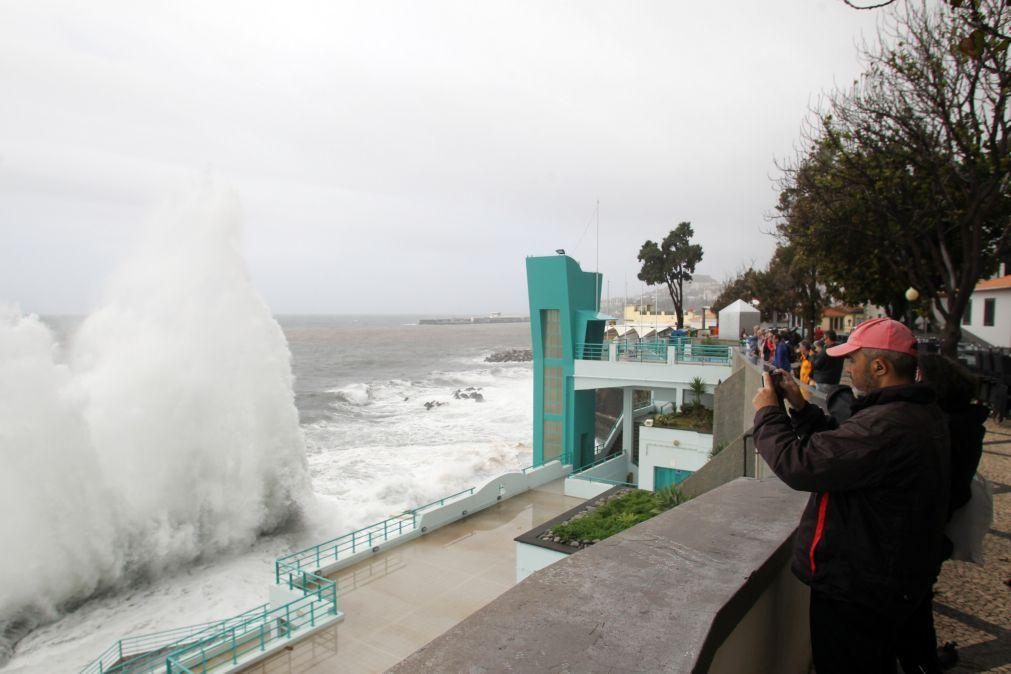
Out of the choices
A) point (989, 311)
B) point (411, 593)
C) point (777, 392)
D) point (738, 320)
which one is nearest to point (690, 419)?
point (411, 593)

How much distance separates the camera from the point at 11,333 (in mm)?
16141

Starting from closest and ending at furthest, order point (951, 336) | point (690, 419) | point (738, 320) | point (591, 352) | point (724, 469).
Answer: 1. point (951, 336)
2. point (724, 469)
3. point (690, 419)
4. point (591, 352)
5. point (738, 320)

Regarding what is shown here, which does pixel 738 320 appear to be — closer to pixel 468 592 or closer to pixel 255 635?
pixel 468 592

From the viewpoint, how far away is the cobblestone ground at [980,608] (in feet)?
10.2

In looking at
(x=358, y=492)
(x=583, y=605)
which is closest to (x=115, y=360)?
(x=358, y=492)

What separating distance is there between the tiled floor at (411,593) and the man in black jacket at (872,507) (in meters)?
7.86

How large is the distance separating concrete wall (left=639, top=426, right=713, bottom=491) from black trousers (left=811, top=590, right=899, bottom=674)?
15.7 m

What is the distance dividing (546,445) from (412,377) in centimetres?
4903

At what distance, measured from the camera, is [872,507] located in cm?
183

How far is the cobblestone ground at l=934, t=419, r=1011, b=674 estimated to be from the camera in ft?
10.2

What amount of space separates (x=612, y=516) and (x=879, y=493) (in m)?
11.3

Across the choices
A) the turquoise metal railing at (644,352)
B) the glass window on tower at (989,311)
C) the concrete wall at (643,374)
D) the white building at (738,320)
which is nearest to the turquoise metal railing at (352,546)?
the concrete wall at (643,374)

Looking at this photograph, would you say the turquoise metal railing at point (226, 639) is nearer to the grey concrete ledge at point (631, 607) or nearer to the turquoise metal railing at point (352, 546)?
the turquoise metal railing at point (352, 546)

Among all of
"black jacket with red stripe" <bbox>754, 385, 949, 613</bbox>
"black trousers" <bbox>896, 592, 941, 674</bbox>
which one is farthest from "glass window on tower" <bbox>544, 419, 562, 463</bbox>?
"black jacket with red stripe" <bbox>754, 385, 949, 613</bbox>
